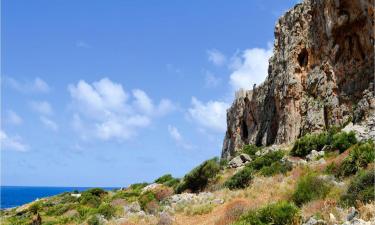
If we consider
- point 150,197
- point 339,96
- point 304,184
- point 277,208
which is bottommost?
point 277,208

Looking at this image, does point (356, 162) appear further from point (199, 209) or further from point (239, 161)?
point (239, 161)

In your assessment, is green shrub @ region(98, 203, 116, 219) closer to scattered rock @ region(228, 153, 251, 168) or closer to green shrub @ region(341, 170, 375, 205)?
green shrub @ region(341, 170, 375, 205)

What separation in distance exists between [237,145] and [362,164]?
147 ft

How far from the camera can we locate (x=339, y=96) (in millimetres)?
34562

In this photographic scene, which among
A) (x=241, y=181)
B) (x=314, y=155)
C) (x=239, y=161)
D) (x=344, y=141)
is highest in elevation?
(x=239, y=161)

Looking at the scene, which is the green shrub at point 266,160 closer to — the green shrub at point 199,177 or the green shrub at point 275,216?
the green shrub at point 199,177

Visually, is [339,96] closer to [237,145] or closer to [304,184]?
[304,184]

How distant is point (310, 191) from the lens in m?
14.1

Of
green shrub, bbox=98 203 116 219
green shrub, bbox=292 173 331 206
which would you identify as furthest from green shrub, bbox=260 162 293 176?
green shrub, bbox=292 173 331 206

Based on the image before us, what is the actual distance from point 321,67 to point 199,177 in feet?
49.9

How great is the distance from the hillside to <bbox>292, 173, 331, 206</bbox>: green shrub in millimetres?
32

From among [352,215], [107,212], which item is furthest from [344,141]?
[352,215]

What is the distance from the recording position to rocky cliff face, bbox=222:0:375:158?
32.4 metres

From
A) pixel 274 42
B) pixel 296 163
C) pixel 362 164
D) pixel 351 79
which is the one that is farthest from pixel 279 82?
pixel 362 164
